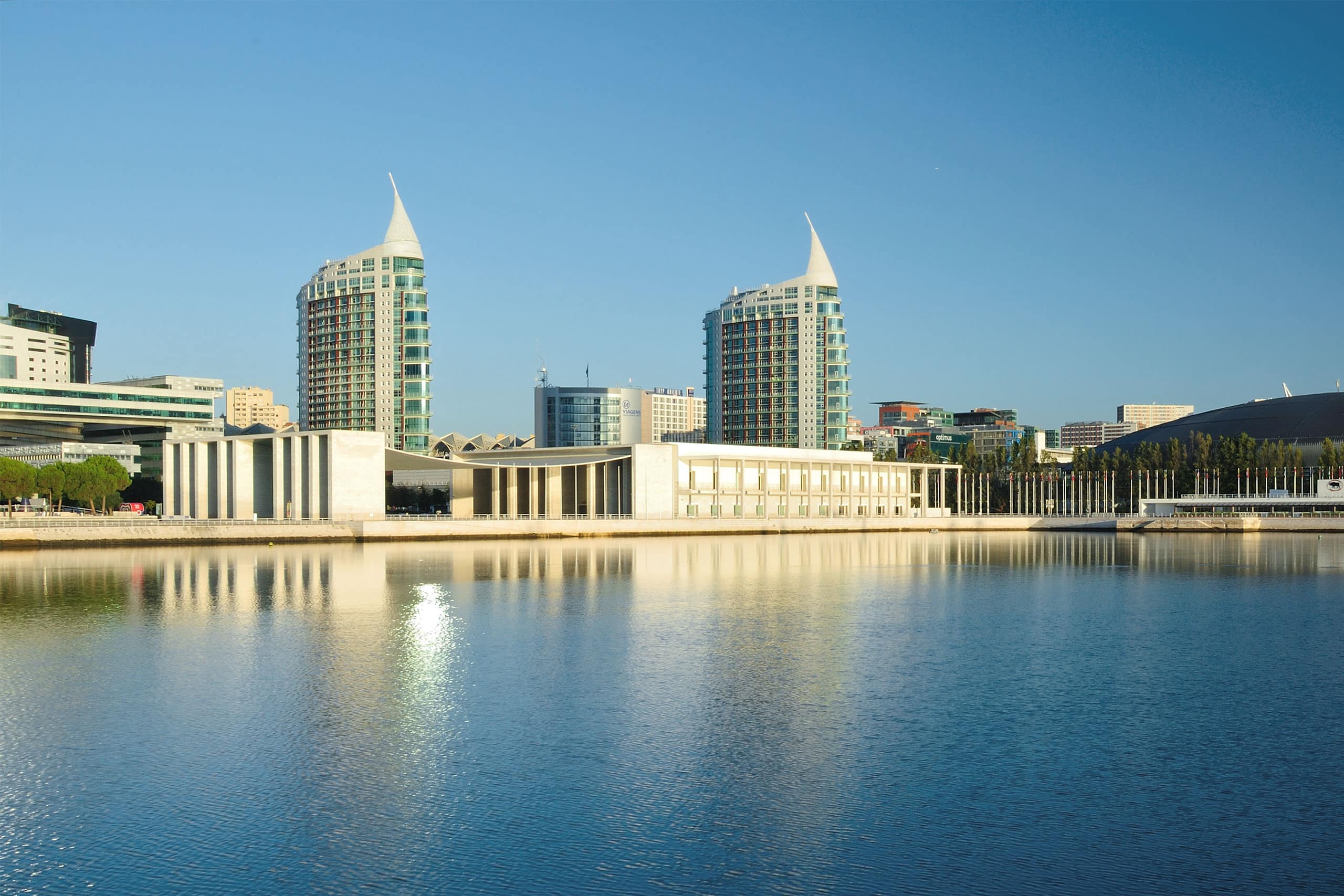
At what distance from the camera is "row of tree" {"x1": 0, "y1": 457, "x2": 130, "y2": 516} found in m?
94.2

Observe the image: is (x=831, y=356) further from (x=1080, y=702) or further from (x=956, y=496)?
(x=1080, y=702)

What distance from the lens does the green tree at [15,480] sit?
93625 millimetres

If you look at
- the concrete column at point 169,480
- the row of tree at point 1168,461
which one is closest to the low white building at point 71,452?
the concrete column at point 169,480

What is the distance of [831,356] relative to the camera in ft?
529

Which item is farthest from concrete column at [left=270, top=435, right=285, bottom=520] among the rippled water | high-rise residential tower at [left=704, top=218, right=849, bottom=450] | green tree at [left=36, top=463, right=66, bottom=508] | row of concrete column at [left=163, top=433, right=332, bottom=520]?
high-rise residential tower at [left=704, top=218, right=849, bottom=450]

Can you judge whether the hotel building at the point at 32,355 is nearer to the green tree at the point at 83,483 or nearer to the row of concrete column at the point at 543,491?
the green tree at the point at 83,483

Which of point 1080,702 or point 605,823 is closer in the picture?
point 605,823

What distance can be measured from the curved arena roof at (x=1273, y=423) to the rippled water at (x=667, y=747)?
11037 centimetres

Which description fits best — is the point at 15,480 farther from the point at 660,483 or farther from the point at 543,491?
the point at 660,483

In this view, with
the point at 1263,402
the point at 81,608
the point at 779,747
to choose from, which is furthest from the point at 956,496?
the point at 779,747

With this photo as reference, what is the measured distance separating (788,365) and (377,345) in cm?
5484

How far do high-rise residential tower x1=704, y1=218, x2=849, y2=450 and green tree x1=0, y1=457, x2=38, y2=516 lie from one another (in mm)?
92267

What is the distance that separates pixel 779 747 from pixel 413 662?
10451mm

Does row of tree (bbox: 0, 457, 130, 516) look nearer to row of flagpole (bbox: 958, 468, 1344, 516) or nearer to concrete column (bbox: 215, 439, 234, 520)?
concrete column (bbox: 215, 439, 234, 520)
